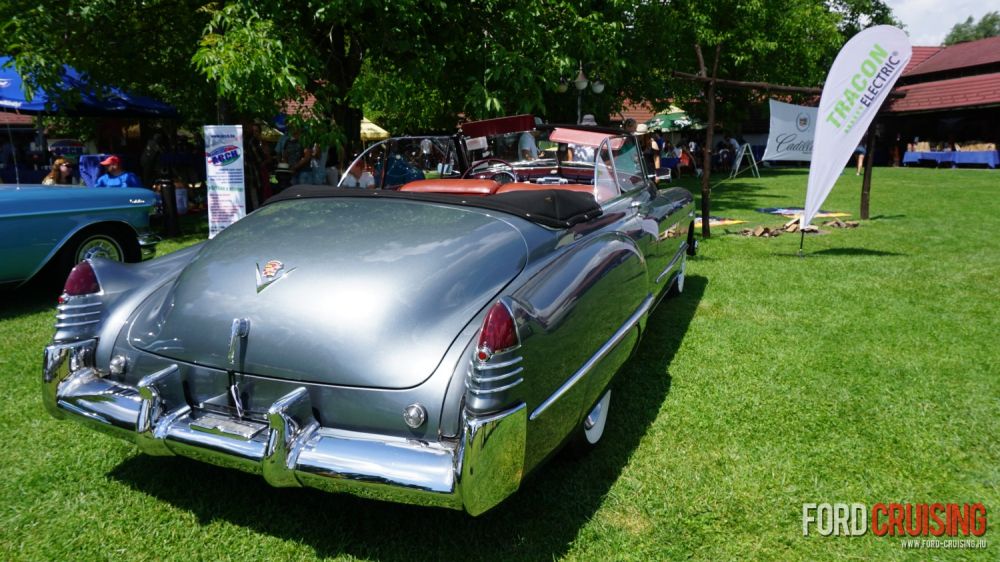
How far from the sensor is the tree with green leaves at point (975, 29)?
230 feet

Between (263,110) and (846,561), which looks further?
(263,110)

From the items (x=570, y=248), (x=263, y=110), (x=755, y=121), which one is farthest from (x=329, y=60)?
(x=755, y=121)

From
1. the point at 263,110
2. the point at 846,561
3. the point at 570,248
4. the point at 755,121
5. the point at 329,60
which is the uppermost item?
the point at 755,121

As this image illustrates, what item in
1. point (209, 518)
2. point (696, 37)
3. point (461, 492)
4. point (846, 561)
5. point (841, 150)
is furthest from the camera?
point (696, 37)

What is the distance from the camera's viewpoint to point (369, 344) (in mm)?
2057

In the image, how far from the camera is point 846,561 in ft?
7.13

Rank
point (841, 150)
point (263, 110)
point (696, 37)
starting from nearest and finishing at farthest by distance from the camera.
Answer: point (841, 150) → point (263, 110) → point (696, 37)

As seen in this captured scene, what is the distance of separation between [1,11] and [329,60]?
4.73 meters

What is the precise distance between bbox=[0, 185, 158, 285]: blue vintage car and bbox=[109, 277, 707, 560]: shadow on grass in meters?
2.64

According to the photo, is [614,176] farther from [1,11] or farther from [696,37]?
[696,37]

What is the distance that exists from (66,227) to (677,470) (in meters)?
5.38

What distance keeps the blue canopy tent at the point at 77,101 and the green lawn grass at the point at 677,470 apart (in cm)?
668

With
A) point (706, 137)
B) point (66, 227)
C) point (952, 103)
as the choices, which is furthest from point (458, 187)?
point (952, 103)

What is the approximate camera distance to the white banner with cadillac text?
8125mm
